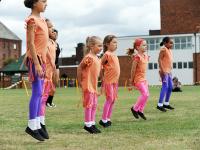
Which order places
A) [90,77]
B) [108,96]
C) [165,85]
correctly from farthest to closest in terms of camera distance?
[165,85], [108,96], [90,77]

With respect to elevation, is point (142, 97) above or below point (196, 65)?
above

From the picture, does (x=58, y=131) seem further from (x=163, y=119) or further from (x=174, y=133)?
(x=163, y=119)

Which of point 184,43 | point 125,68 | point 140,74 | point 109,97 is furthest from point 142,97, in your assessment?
point 125,68

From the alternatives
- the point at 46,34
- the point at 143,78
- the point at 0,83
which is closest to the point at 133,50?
the point at 143,78

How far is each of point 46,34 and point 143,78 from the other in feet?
13.7

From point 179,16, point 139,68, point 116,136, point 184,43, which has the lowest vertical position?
point 116,136

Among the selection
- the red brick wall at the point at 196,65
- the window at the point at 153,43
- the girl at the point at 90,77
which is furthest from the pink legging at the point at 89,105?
the window at the point at 153,43

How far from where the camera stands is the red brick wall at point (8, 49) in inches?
4350

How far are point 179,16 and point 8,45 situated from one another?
48.9 metres

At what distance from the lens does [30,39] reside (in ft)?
22.5

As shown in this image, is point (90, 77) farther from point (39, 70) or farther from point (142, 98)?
point (142, 98)

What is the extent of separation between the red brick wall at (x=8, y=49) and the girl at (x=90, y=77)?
102152 millimetres

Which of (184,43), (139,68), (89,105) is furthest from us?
(184,43)

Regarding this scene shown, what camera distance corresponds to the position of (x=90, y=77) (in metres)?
Result: 8.41
